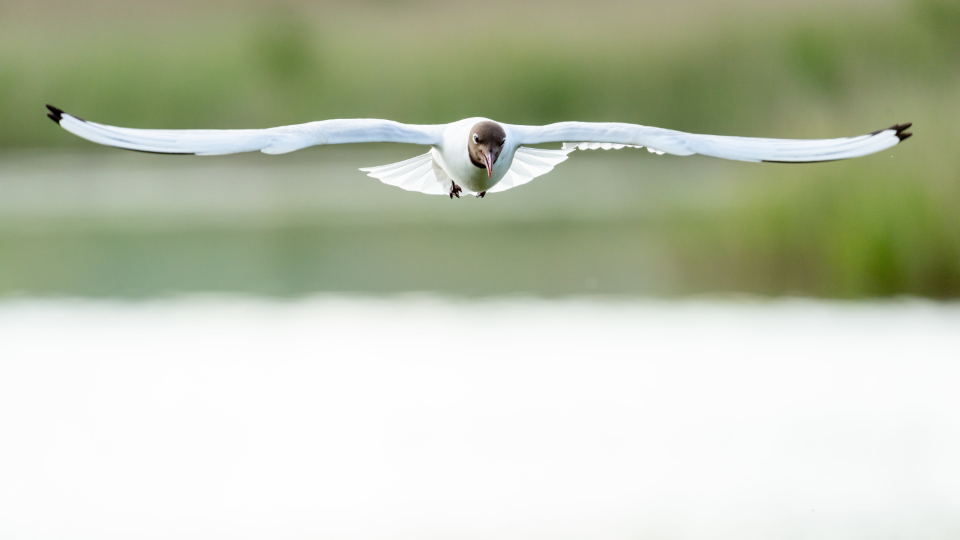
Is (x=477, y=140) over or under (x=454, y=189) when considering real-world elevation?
under

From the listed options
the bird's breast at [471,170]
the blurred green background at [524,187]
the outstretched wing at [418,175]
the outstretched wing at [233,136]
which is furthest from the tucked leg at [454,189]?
the blurred green background at [524,187]

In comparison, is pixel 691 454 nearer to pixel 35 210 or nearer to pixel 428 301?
pixel 428 301

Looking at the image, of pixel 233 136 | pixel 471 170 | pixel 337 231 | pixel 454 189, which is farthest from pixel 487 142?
pixel 337 231

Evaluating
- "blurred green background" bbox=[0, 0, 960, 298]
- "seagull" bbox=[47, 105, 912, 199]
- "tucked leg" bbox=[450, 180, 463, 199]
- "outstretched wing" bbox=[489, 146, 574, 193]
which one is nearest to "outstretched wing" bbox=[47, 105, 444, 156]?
"seagull" bbox=[47, 105, 912, 199]

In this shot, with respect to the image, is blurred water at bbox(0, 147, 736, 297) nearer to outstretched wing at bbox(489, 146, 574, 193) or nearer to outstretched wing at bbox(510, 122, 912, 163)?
outstretched wing at bbox(489, 146, 574, 193)

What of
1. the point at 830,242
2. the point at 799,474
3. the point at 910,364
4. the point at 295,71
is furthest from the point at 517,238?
the point at 799,474

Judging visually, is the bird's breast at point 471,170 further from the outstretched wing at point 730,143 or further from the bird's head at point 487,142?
the outstretched wing at point 730,143

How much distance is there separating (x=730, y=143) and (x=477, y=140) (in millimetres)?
1276

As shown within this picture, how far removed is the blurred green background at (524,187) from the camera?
12797 millimetres

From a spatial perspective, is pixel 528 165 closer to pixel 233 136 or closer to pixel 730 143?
pixel 730 143

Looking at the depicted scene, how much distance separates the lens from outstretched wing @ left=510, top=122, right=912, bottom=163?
6.03 metres

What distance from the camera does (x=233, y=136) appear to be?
572cm

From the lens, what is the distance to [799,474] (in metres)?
8.86

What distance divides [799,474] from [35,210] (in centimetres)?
1370
